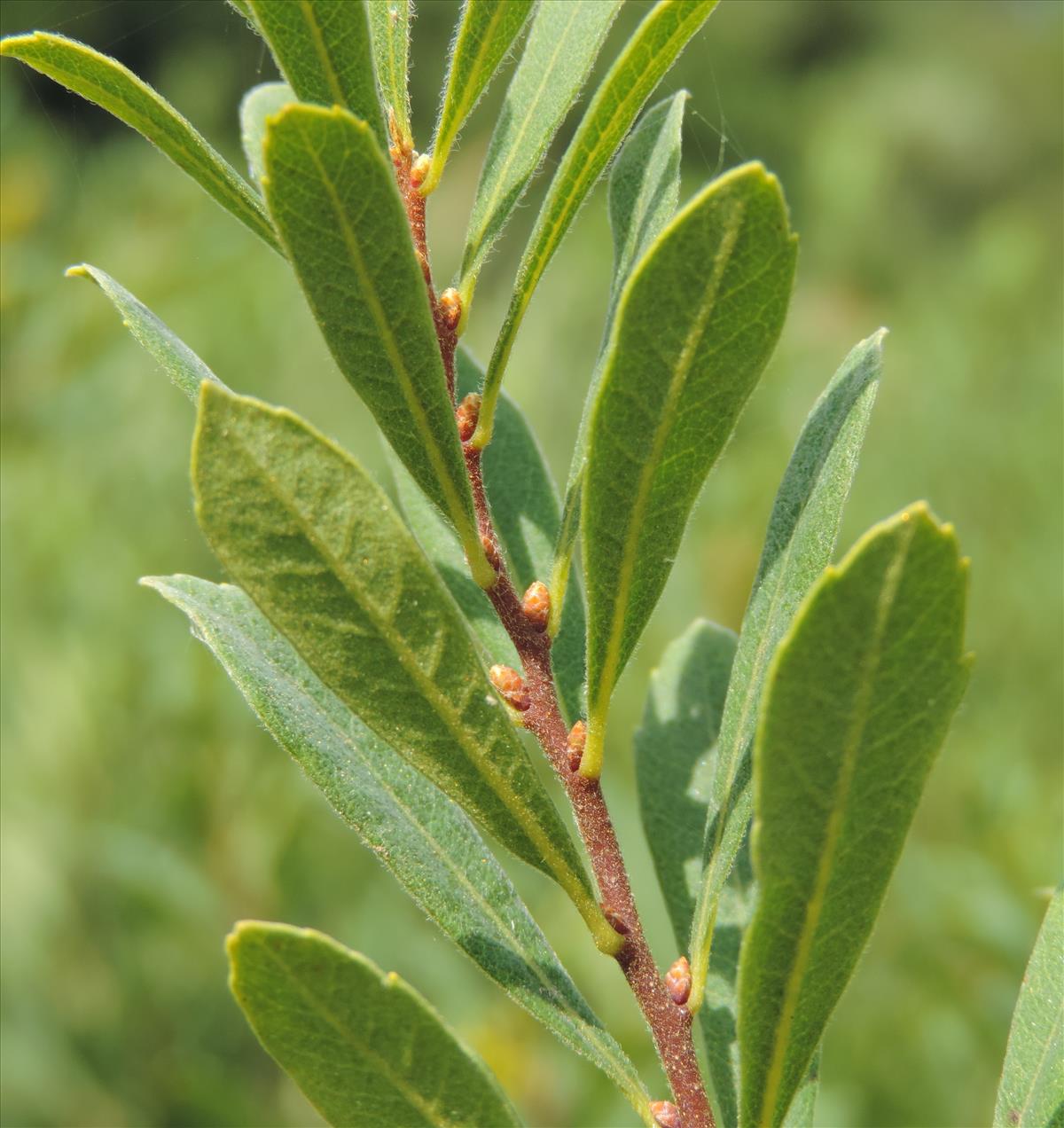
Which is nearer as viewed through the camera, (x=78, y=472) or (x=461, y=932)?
(x=461, y=932)

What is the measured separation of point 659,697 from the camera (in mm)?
722

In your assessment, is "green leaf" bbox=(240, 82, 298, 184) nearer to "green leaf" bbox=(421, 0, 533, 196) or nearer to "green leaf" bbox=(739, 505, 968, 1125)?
"green leaf" bbox=(421, 0, 533, 196)

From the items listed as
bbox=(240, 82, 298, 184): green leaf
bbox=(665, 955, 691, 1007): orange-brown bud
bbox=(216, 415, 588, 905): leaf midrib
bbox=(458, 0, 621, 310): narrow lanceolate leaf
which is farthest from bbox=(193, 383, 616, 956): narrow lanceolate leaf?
bbox=(240, 82, 298, 184): green leaf

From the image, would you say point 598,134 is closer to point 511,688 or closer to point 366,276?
point 366,276

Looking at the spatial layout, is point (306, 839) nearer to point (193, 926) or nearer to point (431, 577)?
point (193, 926)

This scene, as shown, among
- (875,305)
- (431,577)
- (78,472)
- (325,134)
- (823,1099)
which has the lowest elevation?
(823,1099)

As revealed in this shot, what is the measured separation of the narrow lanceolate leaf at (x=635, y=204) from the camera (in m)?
0.59

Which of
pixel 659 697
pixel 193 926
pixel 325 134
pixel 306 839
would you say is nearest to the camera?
pixel 325 134

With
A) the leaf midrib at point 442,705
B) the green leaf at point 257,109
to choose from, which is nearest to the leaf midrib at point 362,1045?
the leaf midrib at point 442,705

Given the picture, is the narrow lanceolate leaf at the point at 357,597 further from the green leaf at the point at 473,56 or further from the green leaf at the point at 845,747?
the green leaf at the point at 473,56

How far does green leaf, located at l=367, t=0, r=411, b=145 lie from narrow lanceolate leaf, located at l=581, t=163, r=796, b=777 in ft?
0.76

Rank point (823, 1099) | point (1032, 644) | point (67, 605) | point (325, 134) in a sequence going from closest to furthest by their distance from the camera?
1. point (325, 134)
2. point (823, 1099)
3. point (67, 605)
4. point (1032, 644)

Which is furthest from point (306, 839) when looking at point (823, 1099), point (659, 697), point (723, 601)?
point (659, 697)

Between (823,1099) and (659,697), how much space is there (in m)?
0.90
